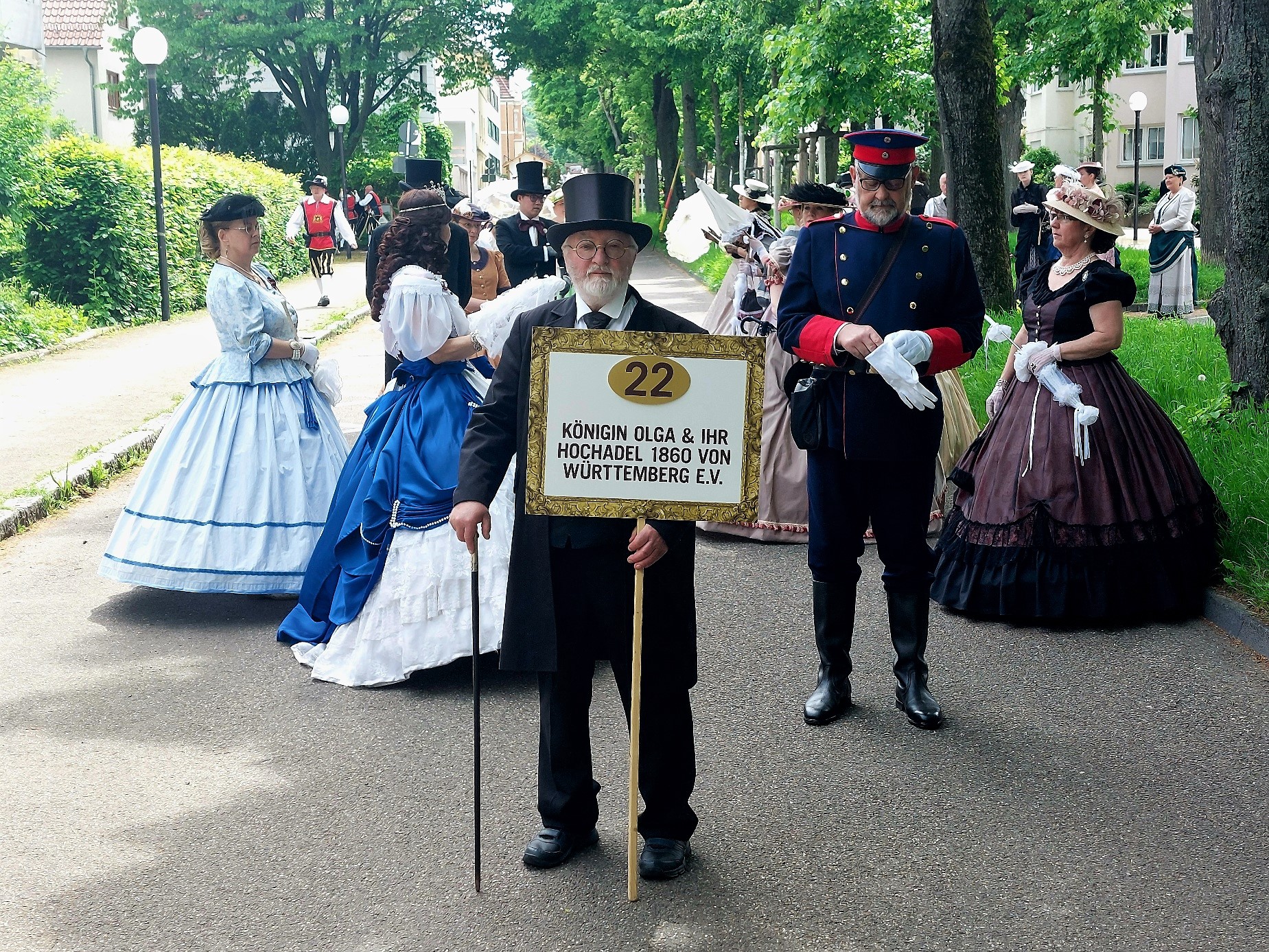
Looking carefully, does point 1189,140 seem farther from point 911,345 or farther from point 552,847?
point 552,847

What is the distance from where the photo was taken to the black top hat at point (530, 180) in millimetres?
11578

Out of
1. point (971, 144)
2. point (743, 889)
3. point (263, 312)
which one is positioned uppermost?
point (971, 144)

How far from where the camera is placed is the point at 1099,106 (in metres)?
30.7

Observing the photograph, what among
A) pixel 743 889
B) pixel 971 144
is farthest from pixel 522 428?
pixel 971 144

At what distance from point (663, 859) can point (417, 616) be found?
1.99 metres

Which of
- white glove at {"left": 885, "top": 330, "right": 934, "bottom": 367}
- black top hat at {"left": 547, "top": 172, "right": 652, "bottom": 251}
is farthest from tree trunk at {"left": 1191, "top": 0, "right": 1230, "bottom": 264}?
black top hat at {"left": 547, "top": 172, "right": 652, "bottom": 251}

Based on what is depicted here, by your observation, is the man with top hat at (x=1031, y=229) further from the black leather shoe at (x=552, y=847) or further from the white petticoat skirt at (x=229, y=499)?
the black leather shoe at (x=552, y=847)

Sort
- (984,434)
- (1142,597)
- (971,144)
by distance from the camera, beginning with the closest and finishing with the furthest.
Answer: (1142,597), (984,434), (971,144)

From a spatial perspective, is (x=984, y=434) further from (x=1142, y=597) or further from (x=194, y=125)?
(x=194, y=125)

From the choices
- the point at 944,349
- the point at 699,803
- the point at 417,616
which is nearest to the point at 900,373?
the point at 944,349

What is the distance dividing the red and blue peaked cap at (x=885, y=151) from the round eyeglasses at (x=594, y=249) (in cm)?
136

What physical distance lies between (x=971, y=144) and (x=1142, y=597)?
770 cm

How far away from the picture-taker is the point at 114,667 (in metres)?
5.79

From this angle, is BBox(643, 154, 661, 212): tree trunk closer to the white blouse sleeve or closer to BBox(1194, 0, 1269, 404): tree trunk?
BBox(1194, 0, 1269, 404): tree trunk
